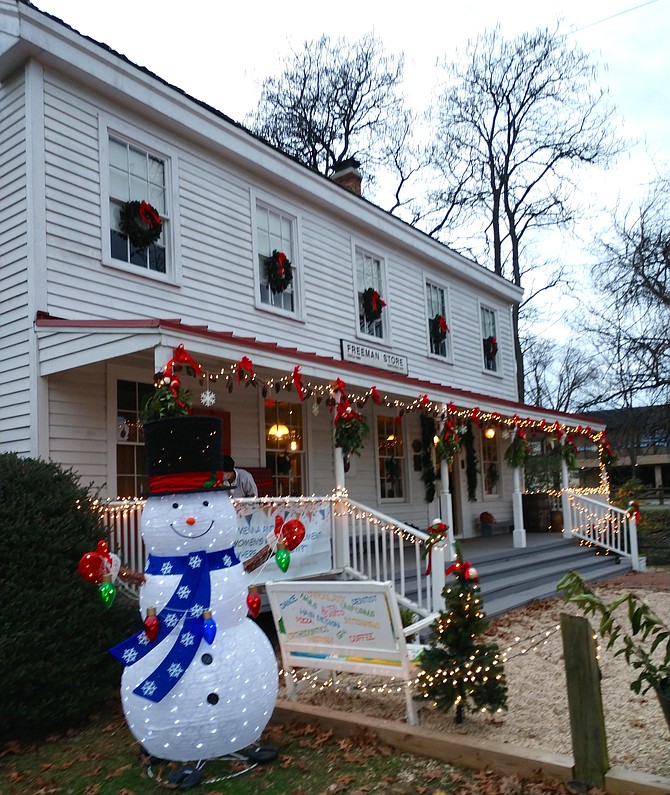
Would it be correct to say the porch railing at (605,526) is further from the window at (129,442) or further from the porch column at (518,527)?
the window at (129,442)

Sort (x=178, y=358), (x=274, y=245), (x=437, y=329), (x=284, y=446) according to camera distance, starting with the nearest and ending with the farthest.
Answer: (x=178, y=358) → (x=284, y=446) → (x=274, y=245) → (x=437, y=329)

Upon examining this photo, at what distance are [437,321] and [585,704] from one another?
36.6 feet

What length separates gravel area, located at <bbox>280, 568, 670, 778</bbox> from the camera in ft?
16.4

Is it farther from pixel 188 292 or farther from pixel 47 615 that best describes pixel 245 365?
pixel 47 615

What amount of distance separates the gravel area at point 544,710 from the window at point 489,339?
9.45 meters

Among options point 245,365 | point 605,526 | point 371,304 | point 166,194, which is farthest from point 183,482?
point 605,526

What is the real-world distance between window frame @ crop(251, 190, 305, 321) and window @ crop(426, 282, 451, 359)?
13.0ft

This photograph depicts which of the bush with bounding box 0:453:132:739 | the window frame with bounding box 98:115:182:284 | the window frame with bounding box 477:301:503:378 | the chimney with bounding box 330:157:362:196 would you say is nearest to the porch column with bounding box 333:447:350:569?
the bush with bounding box 0:453:132:739

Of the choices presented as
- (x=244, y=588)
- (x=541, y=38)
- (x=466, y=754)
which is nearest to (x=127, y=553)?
(x=244, y=588)

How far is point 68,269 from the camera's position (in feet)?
26.7

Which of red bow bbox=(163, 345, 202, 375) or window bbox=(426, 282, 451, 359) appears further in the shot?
window bbox=(426, 282, 451, 359)

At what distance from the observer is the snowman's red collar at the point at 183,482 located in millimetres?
4809

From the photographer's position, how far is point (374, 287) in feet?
44.2

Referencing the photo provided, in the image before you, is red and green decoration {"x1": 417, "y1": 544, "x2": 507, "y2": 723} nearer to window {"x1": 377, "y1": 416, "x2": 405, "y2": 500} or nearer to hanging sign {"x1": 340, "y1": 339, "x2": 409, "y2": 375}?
hanging sign {"x1": 340, "y1": 339, "x2": 409, "y2": 375}
